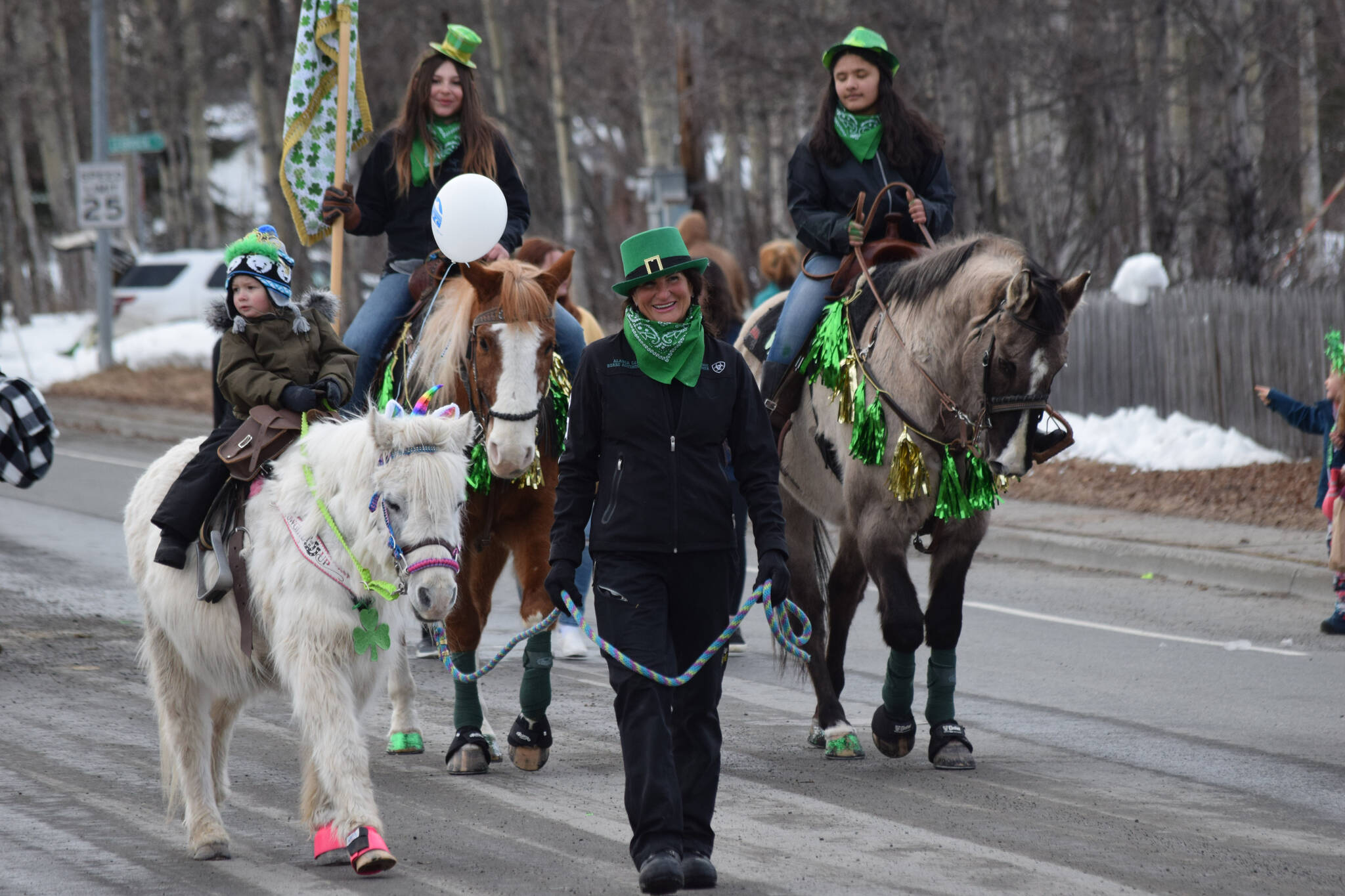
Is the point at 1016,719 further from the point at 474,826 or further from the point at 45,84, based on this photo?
the point at 45,84

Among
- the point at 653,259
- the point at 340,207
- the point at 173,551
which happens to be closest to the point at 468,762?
the point at 173,551

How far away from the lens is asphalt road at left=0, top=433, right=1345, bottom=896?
540cm

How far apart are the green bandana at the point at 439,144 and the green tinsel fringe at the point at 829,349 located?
6.86 ft

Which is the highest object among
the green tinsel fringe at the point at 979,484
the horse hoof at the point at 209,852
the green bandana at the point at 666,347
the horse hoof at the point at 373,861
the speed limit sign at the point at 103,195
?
the speed limit sign at the point at 103,195

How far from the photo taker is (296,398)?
233 inches

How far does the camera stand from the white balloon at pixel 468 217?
711 centimetres

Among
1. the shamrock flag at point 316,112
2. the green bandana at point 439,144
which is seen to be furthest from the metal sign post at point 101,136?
the green bandana at point 439,144

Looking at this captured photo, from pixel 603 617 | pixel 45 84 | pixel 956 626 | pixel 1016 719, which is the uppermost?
pixel 45 84

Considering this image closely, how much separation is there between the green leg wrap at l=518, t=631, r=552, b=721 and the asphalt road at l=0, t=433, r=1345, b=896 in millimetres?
291

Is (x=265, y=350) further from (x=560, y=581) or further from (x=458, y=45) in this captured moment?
(x=458, y=45)

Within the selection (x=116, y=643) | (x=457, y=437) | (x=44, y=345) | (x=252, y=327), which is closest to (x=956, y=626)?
(x=457, y=437)

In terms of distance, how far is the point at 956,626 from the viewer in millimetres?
7090

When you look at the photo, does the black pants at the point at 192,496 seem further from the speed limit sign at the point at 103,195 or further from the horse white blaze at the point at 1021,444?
the speed limit sign at the point at 103,195

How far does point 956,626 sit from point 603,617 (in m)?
2.39
